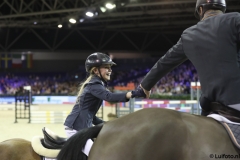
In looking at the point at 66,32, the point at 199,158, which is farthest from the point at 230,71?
the point at 66,32

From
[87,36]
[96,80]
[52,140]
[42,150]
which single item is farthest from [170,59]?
[87,36]

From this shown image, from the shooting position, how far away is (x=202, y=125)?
2.05m

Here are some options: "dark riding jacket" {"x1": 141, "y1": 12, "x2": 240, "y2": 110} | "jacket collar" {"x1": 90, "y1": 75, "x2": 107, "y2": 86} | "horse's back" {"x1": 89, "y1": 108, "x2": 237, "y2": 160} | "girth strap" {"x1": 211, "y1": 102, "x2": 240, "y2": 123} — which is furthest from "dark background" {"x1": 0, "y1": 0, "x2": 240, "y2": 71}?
"horse's back" {"x1": 89, "y1": 108, "x2": 237, "y2": 160}

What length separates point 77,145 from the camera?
2316 mm

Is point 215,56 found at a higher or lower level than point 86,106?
higher

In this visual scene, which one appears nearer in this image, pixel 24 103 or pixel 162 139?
pixel 162 139

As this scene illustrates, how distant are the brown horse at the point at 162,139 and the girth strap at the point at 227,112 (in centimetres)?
9

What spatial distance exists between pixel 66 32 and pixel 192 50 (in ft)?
92.9

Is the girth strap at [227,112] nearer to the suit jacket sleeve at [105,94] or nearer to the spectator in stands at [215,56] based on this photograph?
the spectator in stands at [215,56]

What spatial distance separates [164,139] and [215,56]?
64 centimetres

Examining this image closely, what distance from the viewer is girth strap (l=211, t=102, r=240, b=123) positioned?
2076mm

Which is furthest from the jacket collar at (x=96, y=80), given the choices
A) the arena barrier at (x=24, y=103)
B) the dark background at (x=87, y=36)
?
the dark background at (x=87, y=36)

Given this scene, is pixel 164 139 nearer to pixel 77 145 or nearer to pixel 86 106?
pixel 77 145

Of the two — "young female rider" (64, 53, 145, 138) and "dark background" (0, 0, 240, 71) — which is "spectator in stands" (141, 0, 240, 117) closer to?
"young female rider" (64, 53, 145, 138)
